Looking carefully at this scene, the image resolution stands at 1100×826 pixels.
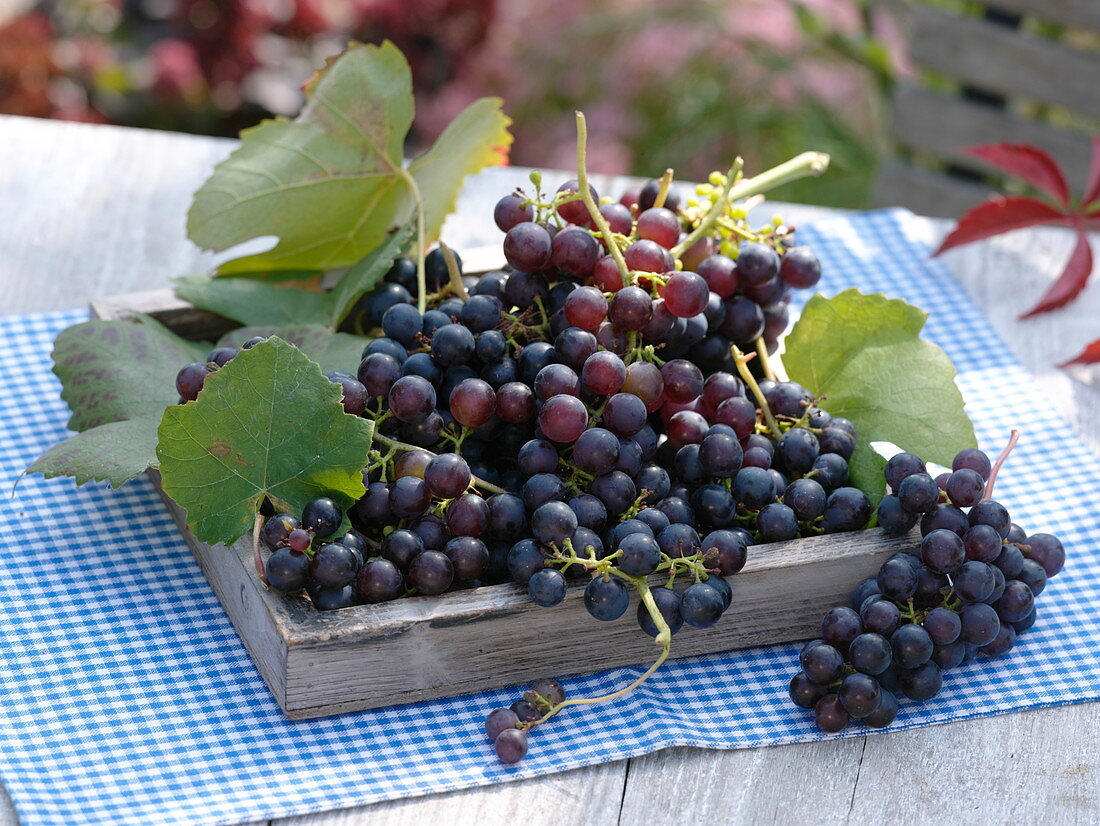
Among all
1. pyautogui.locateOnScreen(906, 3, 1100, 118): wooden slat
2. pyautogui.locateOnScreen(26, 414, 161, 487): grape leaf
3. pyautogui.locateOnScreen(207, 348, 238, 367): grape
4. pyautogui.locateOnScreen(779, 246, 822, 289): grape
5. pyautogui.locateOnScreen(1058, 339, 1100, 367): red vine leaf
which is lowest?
pyautogui.locateOnScreen(906, 3, 1100, 118): wooden slat

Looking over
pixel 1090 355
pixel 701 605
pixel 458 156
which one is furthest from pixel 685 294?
pixel 1090 355

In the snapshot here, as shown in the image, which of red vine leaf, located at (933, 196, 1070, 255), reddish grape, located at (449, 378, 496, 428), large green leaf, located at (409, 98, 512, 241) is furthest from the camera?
red vine leaf, located at (933, 196, 1070, 255)

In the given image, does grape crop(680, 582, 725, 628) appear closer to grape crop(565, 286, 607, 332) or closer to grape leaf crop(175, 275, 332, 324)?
grape crop(565, 286, 607, 332)

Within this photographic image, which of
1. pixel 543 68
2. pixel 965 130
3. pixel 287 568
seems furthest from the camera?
pixel 543 68

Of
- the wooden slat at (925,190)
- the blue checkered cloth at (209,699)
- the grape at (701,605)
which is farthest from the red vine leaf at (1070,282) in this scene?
the wooden slat at (925,190)

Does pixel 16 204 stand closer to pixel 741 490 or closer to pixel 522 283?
pixel 522 283

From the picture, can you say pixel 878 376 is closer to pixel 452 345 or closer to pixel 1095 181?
pixel 452 345

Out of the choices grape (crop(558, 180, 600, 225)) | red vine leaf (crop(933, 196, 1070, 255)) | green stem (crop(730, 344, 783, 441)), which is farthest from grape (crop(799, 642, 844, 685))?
red vine leaf (crop(933, 196, 1070, 255))

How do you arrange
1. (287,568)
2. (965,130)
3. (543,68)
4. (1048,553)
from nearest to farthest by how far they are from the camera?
(287,568) → (1048,553) → (965,130) → (543,68)
